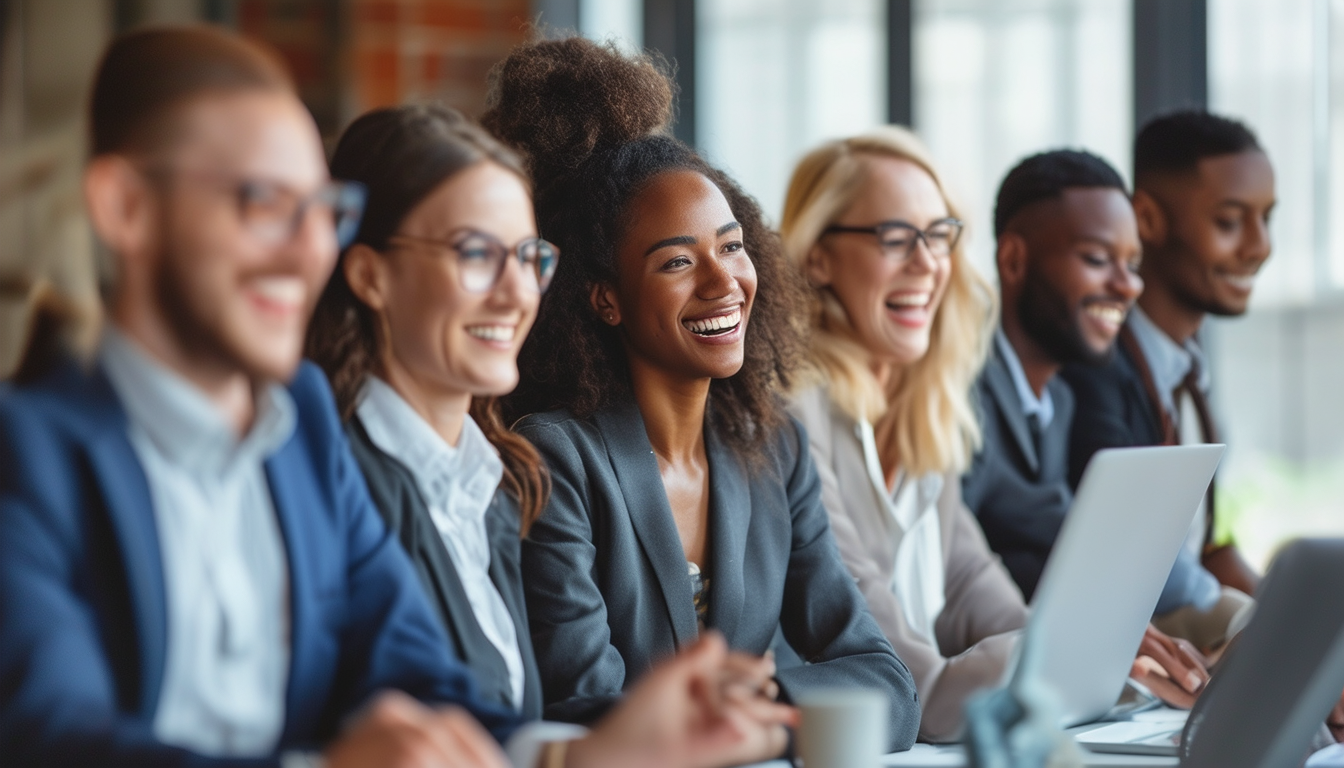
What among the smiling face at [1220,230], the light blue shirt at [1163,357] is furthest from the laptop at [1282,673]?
the smiling face at [1220,230]

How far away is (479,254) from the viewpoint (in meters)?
1.34

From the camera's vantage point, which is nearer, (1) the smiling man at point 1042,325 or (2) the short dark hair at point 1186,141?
(1) the smiling man at point 1042,325

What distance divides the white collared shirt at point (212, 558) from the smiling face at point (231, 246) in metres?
0.04

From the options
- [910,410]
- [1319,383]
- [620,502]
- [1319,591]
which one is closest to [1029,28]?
[1319,383]

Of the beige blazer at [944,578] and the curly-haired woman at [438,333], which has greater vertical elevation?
the curly-haired woman at [438,333]

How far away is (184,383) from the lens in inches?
39.2

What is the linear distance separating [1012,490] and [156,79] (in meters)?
1.98

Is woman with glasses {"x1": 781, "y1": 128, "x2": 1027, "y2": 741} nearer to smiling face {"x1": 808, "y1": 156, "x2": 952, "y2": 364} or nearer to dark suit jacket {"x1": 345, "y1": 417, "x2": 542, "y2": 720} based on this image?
smiling face {"x1": 808, "y1": 156, "x2": 952, "y2": 364}

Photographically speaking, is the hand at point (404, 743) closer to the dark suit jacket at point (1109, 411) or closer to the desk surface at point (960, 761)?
the desk surface at point (960, 761)

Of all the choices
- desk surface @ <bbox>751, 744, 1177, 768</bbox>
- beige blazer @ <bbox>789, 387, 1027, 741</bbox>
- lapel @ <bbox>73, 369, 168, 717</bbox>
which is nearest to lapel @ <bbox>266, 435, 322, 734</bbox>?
lapel @ <bbox>73, 369, 168, 717</bbox>

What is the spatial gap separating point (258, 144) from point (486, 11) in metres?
3.24

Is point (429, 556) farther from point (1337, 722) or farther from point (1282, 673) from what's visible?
point (1337, 722)

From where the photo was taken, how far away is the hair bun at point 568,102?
76.4 inches

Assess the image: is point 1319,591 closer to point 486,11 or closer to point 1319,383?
point 1319,383
